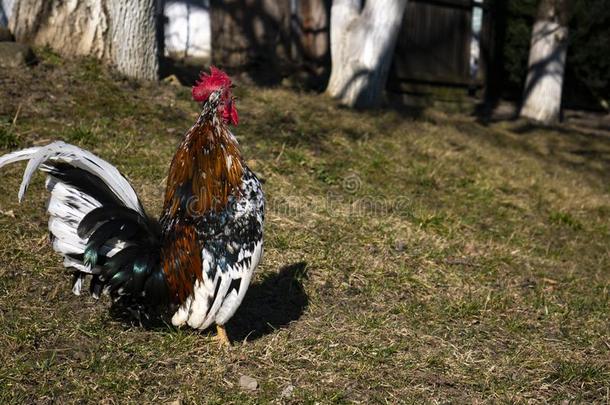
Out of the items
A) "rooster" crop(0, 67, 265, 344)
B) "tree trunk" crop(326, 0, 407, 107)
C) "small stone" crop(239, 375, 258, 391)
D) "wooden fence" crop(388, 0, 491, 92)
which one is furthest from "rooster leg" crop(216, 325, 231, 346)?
"wooden fence" crop(388, 0, 491, 92)

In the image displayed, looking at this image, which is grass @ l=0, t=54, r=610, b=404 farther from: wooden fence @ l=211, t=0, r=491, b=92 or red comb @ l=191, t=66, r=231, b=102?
wooden fence @ l=211, t=0, r=491, b=92

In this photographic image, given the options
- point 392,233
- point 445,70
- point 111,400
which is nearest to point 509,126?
point 445,70

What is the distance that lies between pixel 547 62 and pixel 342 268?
24.9 feet

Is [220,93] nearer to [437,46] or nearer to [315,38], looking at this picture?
[315,38]

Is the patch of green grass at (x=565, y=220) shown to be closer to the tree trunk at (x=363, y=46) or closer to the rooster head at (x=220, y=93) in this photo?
the tree trunk at (x=363, y=46)

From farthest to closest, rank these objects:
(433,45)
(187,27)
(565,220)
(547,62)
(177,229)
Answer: (433,45)
(547,62)
(187,27)
(565,220)
(177,229)

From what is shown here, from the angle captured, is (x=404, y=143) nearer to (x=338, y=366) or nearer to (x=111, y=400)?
(x=338, y=366)

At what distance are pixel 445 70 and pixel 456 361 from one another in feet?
32.3

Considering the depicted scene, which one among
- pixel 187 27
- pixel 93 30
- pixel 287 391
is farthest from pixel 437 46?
pixel 287 391

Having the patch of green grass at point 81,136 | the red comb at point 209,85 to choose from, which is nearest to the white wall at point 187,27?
the patch of green grass at point 81,136

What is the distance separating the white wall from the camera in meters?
11.4

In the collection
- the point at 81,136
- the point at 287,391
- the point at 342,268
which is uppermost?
the point at 81,136

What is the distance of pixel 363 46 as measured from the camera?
30.2 ft

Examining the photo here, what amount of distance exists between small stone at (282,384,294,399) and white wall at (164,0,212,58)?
27.3ft
